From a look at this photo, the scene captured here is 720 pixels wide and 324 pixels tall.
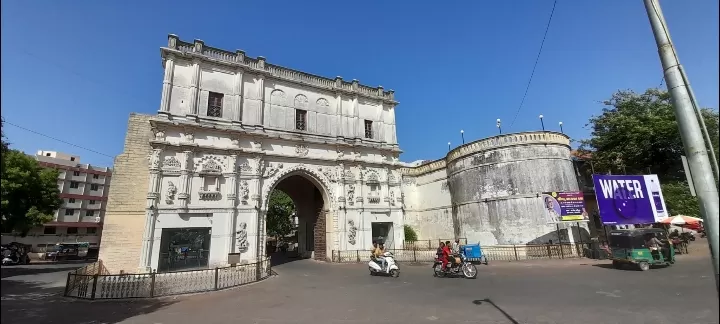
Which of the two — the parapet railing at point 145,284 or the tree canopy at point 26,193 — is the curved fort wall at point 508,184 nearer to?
the parapet railing at point 145,284

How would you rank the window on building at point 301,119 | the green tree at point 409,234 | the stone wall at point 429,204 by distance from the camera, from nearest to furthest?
the window on building at point 301,119 < the stone wall at point 429,204 < the green tree at point 409,234

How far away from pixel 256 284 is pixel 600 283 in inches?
489

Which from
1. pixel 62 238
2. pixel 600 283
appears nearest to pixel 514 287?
pixel 600 283

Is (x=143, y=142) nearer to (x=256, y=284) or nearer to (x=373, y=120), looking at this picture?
(x=256, y=284)

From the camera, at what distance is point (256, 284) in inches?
518

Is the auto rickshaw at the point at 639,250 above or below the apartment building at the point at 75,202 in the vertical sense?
below

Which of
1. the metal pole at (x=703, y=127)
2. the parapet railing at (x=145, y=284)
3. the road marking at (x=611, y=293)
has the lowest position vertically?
the road marking at (x=611, y=293)

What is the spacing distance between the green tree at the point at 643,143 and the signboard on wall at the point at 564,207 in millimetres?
7629

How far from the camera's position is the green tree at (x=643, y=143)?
72.7 feet

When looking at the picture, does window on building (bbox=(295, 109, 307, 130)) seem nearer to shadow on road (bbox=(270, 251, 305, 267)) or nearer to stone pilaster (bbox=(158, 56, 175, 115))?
stone pilaster (bbox=(158, 56, 175, 115))

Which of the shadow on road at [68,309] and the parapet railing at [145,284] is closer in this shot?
the shadow on road at [68,309]

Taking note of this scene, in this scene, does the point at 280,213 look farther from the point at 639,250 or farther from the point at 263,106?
the point at 639,250

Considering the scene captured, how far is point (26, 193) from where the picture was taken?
973 inches

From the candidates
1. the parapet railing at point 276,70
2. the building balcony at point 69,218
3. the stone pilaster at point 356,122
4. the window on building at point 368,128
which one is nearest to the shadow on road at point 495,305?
the stone pilaster at point 356,122
